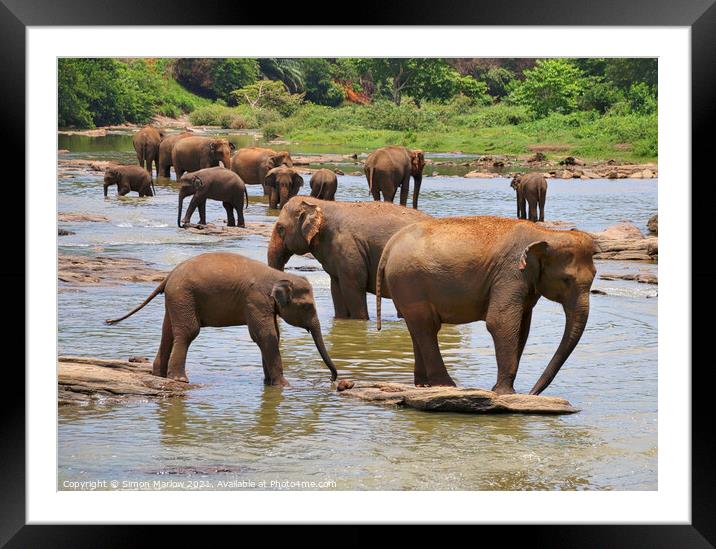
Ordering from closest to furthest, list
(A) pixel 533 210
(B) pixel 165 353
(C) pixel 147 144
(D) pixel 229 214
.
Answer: (B) pixel 165 353, (A) pixel 533 210, (D) pixel 229 214, (C) pixel 147 144

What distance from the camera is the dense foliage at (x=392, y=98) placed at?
13719 mm

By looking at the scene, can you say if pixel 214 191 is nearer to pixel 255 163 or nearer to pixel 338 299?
pixel 255 163

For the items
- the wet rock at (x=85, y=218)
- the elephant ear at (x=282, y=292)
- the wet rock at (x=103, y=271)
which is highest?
the wet rock at (x=85, y=218)

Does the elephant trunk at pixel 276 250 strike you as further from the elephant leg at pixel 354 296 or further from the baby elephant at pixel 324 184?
the baby elephant at pixel 324 184

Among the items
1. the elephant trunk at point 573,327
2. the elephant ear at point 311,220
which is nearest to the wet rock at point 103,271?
the elephant ear at point 311,220

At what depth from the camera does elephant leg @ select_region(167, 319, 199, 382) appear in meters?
13.5

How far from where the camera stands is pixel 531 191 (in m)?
21.1

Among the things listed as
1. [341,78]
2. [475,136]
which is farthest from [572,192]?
[341,78]

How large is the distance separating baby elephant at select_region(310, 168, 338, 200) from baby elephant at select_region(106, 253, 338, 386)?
9.47 m

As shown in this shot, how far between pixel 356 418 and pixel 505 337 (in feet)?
4.57

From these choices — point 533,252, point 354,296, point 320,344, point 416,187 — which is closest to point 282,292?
point 320,344
